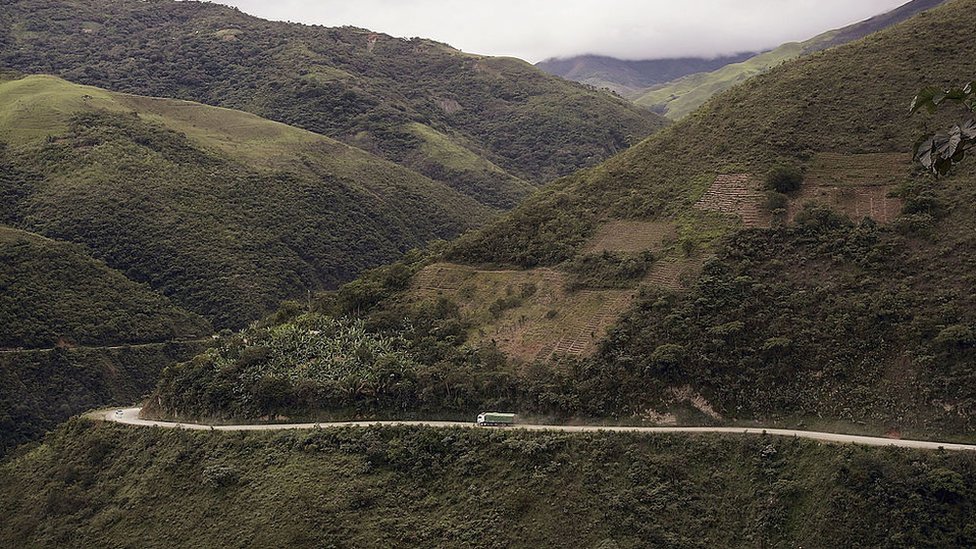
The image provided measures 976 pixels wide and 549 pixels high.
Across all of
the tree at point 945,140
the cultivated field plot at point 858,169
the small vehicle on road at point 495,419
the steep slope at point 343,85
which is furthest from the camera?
the steep slope at point 343,85

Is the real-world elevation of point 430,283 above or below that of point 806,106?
below

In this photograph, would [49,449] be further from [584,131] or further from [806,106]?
[584,131]

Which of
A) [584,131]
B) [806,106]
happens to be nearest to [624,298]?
[806,106]

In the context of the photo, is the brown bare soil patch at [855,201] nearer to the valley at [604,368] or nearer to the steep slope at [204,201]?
the valley at [604,368]

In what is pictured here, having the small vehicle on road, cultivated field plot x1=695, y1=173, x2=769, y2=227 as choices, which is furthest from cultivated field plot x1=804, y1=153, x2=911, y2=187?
the small vehicle on road

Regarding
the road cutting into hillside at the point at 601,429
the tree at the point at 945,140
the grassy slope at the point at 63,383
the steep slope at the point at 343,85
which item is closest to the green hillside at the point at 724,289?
the road cutting into hillside at the point at 601,429

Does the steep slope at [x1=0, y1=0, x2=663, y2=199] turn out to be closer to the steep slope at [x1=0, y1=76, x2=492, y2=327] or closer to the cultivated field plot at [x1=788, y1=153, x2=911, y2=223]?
the steep slope at [x1=0, y1=76, x2=492, y2=327]
